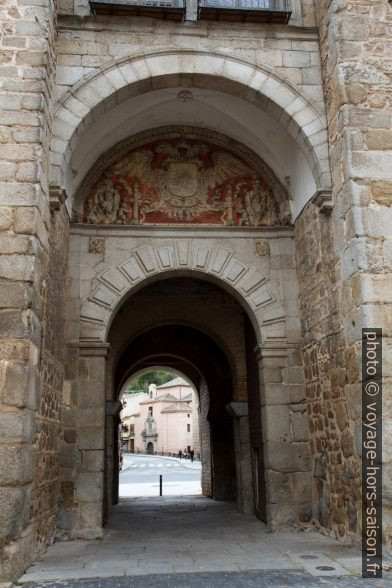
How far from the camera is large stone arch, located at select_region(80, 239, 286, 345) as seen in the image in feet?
→ 22.3

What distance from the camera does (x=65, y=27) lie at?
636 centimetres

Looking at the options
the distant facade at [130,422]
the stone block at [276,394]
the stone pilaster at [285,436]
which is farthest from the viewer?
the distant facade at [130,422]

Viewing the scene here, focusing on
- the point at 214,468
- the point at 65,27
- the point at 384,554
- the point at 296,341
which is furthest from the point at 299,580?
the point at 214,468

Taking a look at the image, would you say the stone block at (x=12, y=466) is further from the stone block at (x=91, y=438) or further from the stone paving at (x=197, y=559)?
the stone block at (x=91, y=438)

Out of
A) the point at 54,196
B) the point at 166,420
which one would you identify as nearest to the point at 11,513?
the point at 54,196

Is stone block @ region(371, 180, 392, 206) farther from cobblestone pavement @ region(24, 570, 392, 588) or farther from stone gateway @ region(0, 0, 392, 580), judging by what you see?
cobblestone pavement @ region(24, 570, 392, 588)

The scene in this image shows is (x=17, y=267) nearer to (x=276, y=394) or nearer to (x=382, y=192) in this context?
(x=382, y=192)

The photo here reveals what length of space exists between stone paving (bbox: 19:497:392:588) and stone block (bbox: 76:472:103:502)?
1.57 feet

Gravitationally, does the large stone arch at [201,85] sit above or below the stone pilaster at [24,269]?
above

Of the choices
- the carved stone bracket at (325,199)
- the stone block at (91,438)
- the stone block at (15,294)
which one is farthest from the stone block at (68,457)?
the carved stone bracket at (325,199)

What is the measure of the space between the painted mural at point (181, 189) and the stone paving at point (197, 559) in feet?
12.6

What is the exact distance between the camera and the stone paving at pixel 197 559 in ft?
13.4

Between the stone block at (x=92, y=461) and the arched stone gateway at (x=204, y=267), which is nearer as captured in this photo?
the stone block at (x=92, y=461)

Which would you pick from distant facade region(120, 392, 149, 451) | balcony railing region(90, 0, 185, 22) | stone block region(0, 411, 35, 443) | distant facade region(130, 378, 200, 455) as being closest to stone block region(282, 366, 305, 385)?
stone block region(0, 411, 35, 443)
